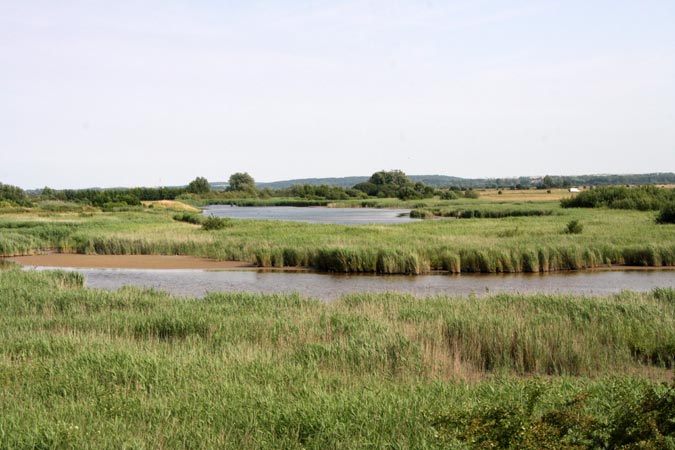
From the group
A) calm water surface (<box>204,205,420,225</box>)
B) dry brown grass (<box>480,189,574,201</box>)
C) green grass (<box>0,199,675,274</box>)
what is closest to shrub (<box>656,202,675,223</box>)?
green grass (<box>0,199,675,274</box>)

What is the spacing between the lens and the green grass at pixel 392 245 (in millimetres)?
25516

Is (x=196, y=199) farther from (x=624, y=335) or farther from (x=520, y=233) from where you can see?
(x=624, y=335)

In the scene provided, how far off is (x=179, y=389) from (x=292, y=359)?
80.2 inches

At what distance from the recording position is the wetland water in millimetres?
20547

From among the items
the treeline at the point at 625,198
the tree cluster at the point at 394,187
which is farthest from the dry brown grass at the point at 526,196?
the treeline at the point at 625,198

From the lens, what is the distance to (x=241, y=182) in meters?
170

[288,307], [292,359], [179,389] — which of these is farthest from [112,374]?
[288,307]

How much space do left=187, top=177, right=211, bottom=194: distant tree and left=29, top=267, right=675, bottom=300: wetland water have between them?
122 m

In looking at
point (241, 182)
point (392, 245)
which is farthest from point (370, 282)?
point (241, 182)

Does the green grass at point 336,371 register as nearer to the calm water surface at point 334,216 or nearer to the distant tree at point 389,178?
the calm water surface at point 334,216

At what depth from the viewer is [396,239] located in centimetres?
3141

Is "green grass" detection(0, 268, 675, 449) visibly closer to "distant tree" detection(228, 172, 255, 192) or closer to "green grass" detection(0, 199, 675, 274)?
"green grass" detection(0, 199, 675, 274)

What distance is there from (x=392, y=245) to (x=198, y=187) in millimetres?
124221

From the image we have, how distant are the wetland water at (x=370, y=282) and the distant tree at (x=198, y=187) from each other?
122 meters
